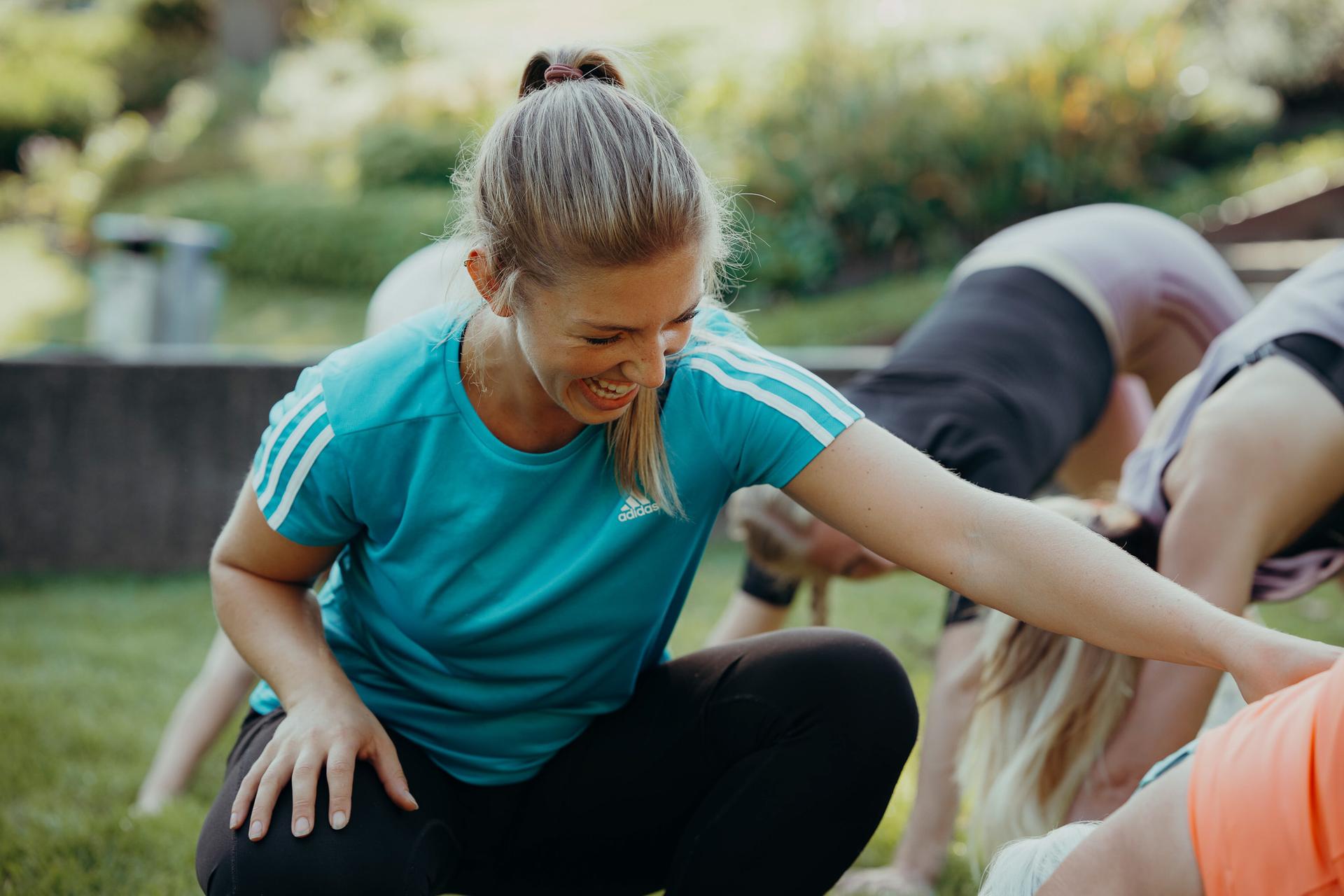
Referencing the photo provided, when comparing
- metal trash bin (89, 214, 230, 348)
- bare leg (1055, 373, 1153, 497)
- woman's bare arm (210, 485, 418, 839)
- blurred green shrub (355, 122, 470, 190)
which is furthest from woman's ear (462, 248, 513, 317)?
blurred green shrub (355, 122, 470, 190)

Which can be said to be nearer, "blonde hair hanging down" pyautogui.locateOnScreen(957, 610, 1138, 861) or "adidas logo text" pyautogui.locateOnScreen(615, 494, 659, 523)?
"adidas logo text" pyautogui.locateOnScreen(615, 494, 659, 523)

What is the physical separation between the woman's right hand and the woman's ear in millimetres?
595

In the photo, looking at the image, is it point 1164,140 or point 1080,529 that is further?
point 1164,140

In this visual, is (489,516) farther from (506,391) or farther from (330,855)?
(330,855)

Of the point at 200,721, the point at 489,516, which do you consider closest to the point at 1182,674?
the point at 489,516

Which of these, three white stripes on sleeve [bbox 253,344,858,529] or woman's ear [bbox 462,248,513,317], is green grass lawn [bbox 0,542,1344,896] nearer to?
three white stripes on sleeve [bbox 253,344,858,529]

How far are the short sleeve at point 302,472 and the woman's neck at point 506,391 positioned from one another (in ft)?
0.71

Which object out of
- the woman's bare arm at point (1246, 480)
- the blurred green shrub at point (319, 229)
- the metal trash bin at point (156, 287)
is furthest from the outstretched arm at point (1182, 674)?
the blurred green shrub at point (319, 229)

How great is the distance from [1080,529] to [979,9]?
11.8 metres

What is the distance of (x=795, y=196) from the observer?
7777 millimetres

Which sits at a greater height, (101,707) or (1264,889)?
(1264,889)

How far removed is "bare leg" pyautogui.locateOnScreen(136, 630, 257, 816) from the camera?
9.49 feet

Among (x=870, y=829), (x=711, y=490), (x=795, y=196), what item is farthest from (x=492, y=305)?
(x=795, y=196)

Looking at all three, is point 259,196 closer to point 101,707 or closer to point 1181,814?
point 101,707
